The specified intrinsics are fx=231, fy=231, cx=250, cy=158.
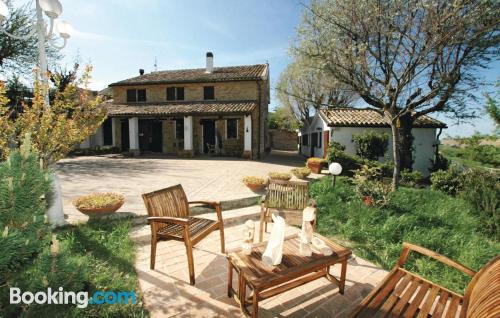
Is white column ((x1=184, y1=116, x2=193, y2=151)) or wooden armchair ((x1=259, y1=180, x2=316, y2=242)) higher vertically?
white column ((x1=184, y1=116, x2=193, y2=151))

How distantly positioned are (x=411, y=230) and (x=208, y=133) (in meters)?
14.8

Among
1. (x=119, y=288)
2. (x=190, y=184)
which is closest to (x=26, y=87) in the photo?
(x=190, y=184)

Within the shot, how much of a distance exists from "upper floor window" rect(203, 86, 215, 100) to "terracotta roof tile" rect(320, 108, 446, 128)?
800 cm

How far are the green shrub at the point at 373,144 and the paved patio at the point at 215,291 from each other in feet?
32.4

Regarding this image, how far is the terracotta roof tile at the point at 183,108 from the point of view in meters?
15.1

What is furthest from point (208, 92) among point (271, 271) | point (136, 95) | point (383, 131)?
point (271, 271)

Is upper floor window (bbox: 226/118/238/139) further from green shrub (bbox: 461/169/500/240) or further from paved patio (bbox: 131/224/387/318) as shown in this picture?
paved patio (bbox: 131/224/387/318)

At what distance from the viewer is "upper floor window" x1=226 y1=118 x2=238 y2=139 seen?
55.4ft

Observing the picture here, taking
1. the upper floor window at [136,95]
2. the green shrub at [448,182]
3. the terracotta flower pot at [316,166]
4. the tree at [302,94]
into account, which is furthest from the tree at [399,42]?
the upper floor window at [136,95]

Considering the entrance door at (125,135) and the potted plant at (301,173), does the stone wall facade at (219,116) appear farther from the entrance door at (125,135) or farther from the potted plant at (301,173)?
A: the potted plant at (301,173)

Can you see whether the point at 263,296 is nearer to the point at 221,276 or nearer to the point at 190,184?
the point at 221,276

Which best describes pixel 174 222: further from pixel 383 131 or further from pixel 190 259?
pixel 383 131

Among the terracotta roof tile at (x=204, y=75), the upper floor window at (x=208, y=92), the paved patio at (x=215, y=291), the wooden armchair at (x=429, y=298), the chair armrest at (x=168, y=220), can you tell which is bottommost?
the paved patio at (x=215, y=291)

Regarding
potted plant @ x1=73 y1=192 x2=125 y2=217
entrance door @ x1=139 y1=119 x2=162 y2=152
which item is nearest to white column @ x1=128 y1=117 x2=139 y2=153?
entrance door @ x1=139 y1=119 x2=162 y2=152
